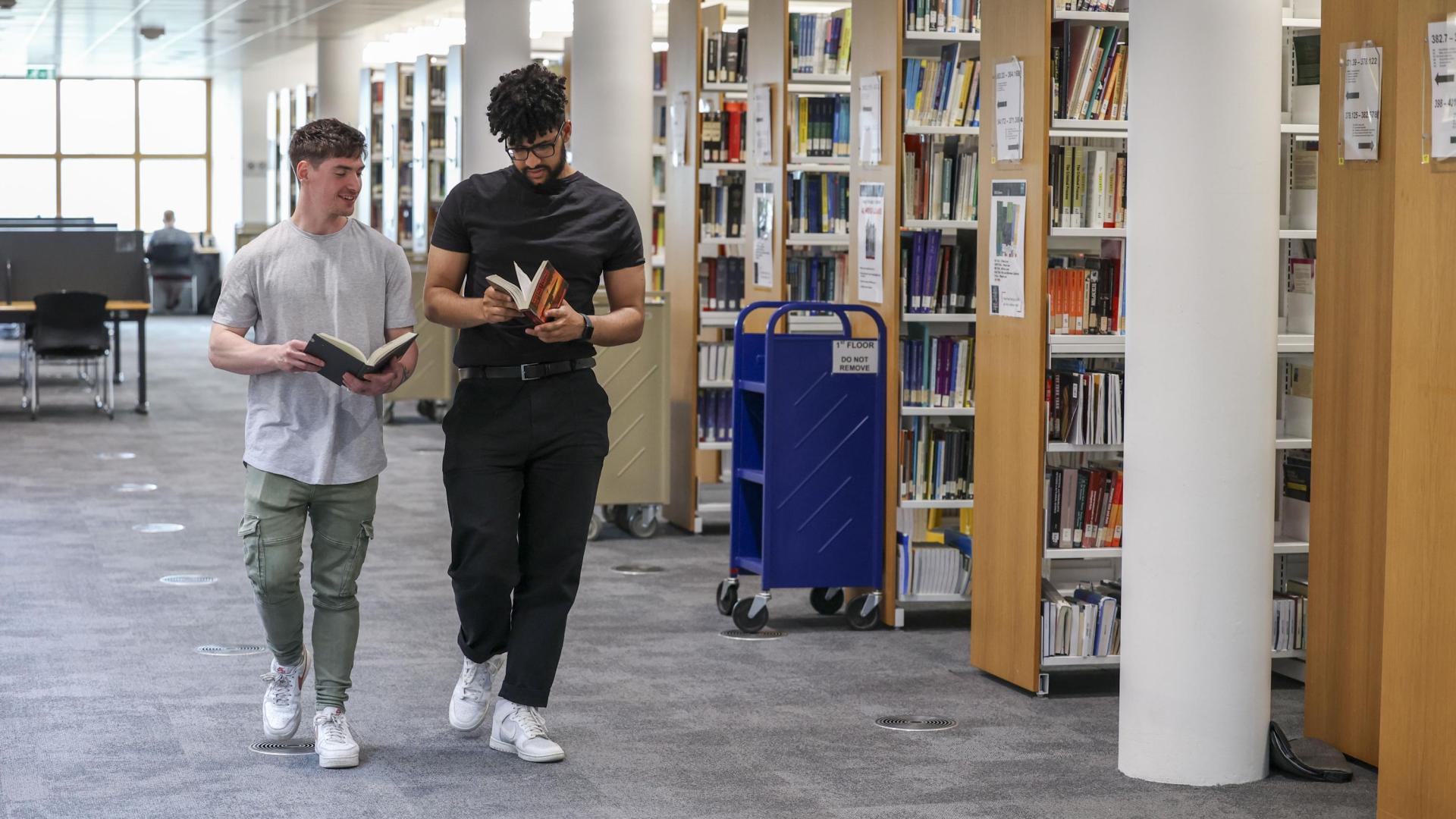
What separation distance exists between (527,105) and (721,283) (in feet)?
13.7

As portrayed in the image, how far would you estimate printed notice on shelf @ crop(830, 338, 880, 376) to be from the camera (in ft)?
19.5

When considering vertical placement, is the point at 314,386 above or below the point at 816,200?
below

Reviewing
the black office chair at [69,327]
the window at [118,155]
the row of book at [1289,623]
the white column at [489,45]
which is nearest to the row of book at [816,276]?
the row of book at [1289,623]

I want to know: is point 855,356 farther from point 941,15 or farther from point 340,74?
point 340,74

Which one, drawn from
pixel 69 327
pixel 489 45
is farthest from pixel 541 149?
pixel 69 327

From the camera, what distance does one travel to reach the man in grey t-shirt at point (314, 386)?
13.3 feet

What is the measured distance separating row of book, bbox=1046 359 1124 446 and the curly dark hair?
6.21ft

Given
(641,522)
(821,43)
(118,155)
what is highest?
(118,155)

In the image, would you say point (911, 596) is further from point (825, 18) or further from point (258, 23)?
point (258, 23)

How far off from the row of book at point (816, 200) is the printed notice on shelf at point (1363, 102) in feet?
10.7

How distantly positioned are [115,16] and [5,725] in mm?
13856

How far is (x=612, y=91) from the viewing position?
801cm

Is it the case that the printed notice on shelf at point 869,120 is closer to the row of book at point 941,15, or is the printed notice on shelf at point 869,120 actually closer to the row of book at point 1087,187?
the row of book at point 941,15

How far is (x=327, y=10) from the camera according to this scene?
51.3 ft
